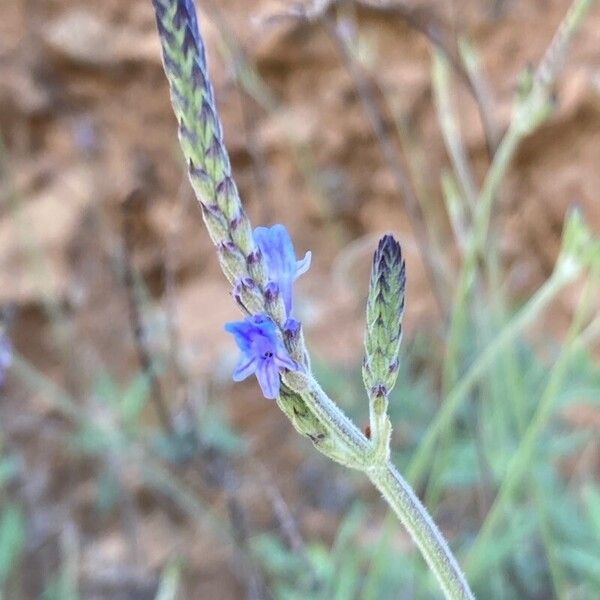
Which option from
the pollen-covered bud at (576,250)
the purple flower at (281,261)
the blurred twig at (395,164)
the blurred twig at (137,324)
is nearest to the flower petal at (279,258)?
the purple flower at (281,261)

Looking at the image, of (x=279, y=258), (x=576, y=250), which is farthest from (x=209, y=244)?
(x=279, y=258)

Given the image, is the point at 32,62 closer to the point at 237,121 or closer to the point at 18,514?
the point at 237,121

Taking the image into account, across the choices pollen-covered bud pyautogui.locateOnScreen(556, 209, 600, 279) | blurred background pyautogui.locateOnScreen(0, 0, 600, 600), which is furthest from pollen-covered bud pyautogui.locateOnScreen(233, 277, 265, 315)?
blurred background pyautogui.locateOnScreen(0, 0, 600, 600)

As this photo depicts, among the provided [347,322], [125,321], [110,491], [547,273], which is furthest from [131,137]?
[547,273]

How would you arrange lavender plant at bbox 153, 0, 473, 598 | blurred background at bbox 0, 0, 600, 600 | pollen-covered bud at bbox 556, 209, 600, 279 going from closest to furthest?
lavender plant at bbox 153, 0, 473, 598 < pollen-covered bud at bbox 556, 209, 600, 279 < blurred background at bbox 0, 0, 600, 600

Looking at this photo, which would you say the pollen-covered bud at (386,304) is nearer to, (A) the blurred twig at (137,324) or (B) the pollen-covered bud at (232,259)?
(B) the pollen-covered bud at (232,259)

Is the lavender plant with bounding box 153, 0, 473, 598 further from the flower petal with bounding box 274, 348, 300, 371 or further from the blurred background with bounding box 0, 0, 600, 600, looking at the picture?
the blurred background with bounding box 0, 0, 600, 600

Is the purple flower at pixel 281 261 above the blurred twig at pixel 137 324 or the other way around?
the other way around
